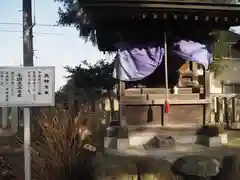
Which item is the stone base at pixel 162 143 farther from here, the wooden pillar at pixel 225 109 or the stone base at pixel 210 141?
the wooden pillar at pixel 225 109

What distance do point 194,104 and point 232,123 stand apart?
6.51 meters

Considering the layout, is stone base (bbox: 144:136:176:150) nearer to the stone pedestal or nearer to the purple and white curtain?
the stone pedestal

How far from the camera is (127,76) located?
7.82 metres

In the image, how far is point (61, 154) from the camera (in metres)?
6.45

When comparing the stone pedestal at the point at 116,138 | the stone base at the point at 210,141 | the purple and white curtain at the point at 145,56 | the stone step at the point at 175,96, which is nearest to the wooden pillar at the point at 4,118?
the stone pedestal at the point at 116,138

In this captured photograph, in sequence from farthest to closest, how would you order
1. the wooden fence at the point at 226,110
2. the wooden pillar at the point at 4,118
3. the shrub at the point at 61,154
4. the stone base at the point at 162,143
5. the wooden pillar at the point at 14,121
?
the wooden fence at the point at 226,110
the wooden pillar at the point at 4,118
the wooden pillar at the point at 14,121
the stone base at the point at 162,143
the shrub at the point at 61,154

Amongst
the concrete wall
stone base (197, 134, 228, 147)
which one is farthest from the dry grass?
the concrete wall

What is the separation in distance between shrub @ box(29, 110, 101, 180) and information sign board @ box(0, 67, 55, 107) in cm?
128

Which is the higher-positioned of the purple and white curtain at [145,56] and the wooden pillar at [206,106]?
Result: the purple and white curtain at [145,56]

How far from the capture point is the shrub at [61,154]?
6.41 metres

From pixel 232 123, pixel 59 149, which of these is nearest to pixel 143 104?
pixel 59 149

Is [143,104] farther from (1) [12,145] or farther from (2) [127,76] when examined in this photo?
(1) [12,145]

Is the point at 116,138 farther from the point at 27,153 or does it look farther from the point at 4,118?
the point at 4,118

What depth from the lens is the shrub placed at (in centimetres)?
641
